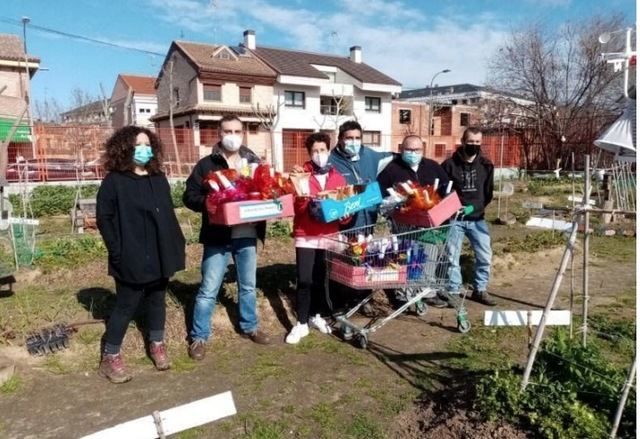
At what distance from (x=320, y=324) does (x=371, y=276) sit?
902 mm

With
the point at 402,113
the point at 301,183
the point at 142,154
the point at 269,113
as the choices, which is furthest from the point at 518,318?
the point at 402,113

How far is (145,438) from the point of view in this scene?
240 cm

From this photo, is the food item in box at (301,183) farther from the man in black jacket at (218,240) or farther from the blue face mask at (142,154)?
the blue face mask at (142,154)

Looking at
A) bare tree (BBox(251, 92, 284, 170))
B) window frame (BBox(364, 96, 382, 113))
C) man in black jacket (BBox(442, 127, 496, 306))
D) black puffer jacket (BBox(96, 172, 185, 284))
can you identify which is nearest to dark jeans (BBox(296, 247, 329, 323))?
black puffer jacket (BBox(96, 172, 185, 284))

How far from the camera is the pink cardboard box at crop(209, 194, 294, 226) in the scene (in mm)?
3945

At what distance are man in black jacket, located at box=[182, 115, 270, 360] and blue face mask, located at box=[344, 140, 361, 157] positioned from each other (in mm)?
883

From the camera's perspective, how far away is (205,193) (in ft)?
13.9

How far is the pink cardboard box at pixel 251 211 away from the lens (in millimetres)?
3945

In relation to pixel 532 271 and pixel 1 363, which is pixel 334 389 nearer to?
pixel 1 363

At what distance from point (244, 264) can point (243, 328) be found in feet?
2.15

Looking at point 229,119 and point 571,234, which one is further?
point 229,119

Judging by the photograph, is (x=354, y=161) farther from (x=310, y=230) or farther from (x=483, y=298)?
(x=483, y=298)

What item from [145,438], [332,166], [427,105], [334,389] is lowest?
[334,389]

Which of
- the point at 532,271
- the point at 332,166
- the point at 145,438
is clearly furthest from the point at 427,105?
the point at 145,438
